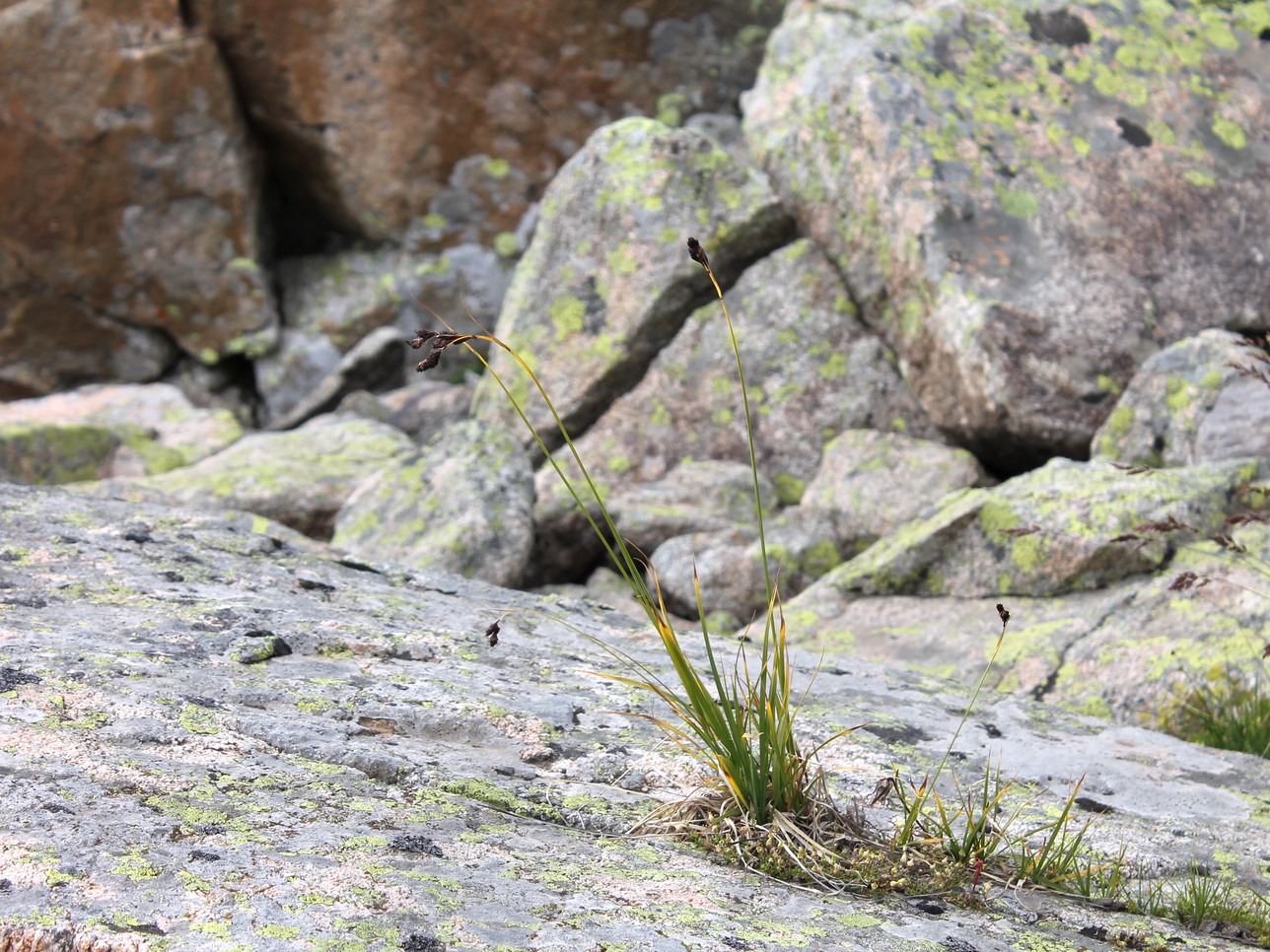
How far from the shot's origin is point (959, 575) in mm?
7934

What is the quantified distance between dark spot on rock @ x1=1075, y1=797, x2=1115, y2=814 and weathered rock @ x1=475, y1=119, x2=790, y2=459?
25.8 feet

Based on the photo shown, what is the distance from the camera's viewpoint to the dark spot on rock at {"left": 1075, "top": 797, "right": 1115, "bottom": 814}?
382 centimetres

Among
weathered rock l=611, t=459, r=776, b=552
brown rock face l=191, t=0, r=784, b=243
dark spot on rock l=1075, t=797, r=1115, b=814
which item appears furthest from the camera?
brown rock face l=191, t=0, r=784, b=243

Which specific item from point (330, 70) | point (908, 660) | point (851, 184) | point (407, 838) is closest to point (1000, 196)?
point (851, 184)

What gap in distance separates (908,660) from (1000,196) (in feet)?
16.5

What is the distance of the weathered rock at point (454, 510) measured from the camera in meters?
9.12

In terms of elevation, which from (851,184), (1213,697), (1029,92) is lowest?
(1213,697)

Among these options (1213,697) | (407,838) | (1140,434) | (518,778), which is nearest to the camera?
(407,838)

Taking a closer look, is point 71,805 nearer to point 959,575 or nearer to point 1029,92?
point 959,575

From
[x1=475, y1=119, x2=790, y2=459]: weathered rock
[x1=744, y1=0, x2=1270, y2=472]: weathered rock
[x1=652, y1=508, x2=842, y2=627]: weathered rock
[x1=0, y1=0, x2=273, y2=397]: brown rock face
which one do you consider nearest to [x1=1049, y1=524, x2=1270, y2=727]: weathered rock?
[x1=744, y1=0, x2=1270, y2=472]: weathered rock

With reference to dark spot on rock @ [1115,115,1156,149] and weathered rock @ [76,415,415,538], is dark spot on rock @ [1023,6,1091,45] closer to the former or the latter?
dark spot on rock @ [1115,115,1156,149]

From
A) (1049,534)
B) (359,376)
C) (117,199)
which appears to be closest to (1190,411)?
(1049,534)

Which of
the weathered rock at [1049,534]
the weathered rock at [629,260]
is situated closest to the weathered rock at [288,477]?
the weathered rock at [629,260]

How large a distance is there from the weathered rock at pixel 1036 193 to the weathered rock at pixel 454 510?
4.02 m
